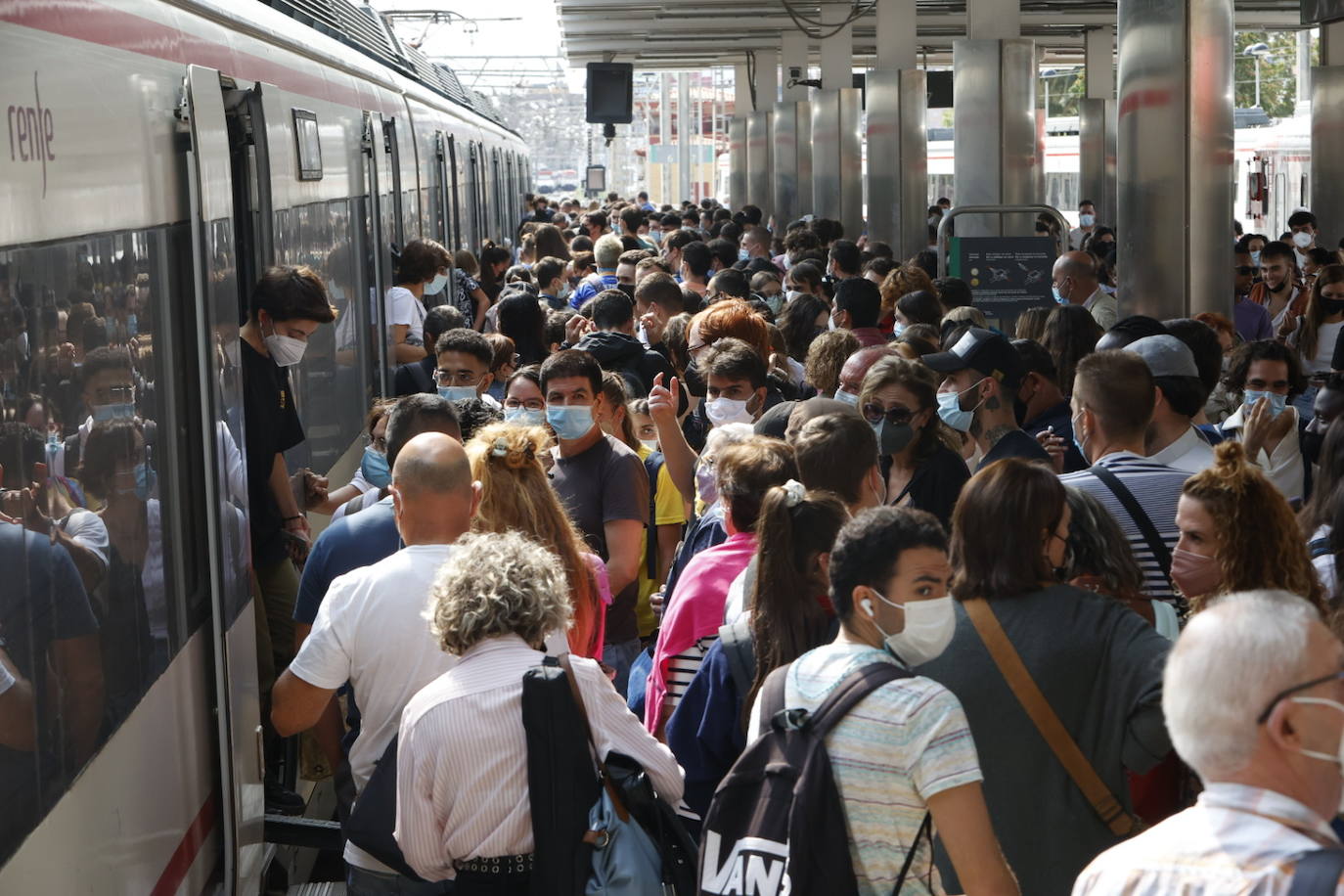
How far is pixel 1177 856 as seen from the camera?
2.23 m

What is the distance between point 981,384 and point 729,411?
1.01 meters

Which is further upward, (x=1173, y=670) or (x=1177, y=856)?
(x=1173, y=670)

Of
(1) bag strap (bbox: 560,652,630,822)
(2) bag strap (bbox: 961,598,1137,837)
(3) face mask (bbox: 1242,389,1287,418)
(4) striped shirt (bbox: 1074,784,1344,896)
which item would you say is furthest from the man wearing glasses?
(3) face mask (bbox: 1242,389,1287,418)

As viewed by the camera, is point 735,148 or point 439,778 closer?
point 439,778

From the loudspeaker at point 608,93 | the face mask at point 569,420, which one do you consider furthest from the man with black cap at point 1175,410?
the loudspeaker at point 608,93

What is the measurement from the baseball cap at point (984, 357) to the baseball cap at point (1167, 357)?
1.44 feet

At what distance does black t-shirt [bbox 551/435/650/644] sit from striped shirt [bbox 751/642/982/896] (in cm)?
266

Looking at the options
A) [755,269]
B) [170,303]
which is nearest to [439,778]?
[170,303]

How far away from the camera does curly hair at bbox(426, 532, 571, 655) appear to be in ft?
11.8

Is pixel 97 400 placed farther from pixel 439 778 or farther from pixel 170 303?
pixel 439 778

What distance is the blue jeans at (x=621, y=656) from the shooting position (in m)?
5.91

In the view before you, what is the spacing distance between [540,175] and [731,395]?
123852 millimetres

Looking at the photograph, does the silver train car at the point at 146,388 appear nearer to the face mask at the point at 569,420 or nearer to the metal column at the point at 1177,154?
the face mask at the point at 569,420

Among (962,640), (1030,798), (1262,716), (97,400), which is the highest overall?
(97,400)
